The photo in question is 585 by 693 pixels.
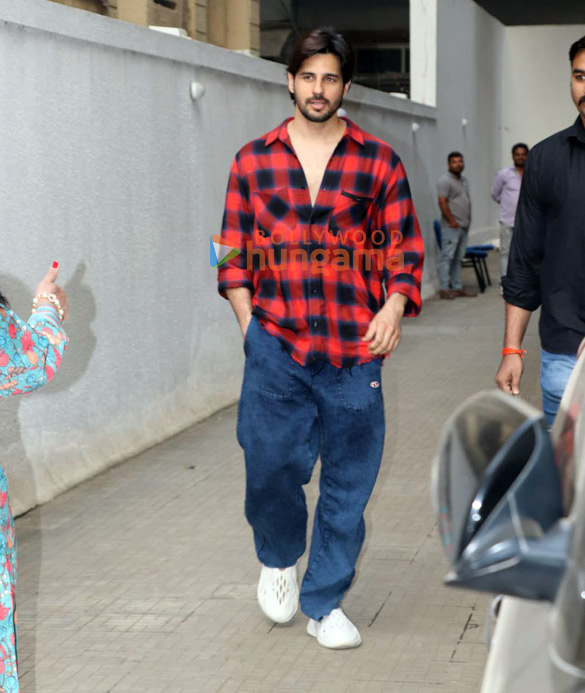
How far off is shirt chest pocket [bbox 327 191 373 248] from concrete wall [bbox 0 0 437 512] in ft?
7.20

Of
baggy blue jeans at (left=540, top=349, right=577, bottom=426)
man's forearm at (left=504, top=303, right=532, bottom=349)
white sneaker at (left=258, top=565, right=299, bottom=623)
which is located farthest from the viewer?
white sneaker at (left=258, top=565, right=299, bottom=623)

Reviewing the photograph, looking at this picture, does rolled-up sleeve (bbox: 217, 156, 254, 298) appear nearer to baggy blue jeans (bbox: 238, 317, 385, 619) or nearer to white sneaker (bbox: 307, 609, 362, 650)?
baggy blue jeans (bbox: 238, 317, 385, 619)

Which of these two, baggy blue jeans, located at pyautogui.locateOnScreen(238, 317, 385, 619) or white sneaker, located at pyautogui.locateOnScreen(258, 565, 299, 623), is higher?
baggy blue jeans, located at pyautogui.locateOnScreen(238, 317, 385, 619)

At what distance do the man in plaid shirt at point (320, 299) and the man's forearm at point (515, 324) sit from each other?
32cm

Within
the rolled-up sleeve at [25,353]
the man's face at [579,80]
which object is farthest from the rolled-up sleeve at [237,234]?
the rolled-up sleeve at [25,353]

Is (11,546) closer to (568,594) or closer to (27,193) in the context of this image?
(568,594)

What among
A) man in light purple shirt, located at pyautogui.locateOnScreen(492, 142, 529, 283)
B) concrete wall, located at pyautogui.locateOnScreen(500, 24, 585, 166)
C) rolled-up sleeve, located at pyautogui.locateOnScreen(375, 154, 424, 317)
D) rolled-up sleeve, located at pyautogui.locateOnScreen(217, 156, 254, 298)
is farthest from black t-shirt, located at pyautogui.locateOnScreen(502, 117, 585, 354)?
concrete wall, located at pyautogui.locateOnScreen(500, 24, 585, 166)

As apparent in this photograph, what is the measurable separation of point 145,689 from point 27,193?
2.90m

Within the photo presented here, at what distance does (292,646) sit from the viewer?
466cm

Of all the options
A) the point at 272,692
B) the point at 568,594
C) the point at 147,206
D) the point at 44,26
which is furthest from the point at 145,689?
the point at 147,206

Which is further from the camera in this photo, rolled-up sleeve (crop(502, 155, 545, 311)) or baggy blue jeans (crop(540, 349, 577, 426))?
rolled-up sleeve (crop(502, 155, 545, 311))

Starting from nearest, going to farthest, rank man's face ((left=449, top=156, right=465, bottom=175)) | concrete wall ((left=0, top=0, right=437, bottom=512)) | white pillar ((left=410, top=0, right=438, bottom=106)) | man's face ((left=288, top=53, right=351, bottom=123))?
man's face ((left=288, top=53, right=351, bottom=123))
concrete wall ((left=0, top=0, right=437, bottom=512))
man's face ((left=449, top=156, right=465, bottom=175))
white pillar ((left=410, top=0, right=438, bottom=106))

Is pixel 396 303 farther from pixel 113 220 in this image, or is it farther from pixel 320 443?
pixel 113 220

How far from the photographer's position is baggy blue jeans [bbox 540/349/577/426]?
14.5 ft
